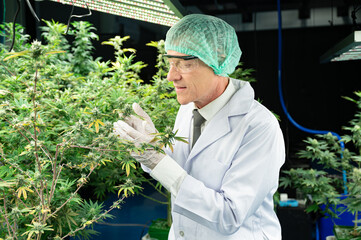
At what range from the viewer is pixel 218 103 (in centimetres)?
144

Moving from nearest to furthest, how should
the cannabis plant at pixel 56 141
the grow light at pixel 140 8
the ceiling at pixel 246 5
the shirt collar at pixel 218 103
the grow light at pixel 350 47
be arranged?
the cannabis plant at pixel 56 141, the shirt collar at pixel 218 103, the grow light at pixel 140 8, the grow light at pixel 350 47, the ceiling at pixel 246 5

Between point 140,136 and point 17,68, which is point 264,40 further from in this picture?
point 140,136

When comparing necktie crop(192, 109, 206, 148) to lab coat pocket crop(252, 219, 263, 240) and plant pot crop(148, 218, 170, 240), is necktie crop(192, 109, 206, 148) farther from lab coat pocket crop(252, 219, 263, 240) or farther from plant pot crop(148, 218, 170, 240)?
plant pot crop(148, 218, 170, 240)

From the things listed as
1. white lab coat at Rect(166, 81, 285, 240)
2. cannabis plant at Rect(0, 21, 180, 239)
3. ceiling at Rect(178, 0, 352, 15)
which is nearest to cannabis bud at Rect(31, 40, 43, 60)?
cannabis plant at Rect(0, 21, 180, 239)

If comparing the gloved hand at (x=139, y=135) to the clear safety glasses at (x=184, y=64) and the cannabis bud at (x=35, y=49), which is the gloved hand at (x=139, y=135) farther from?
the cannabis bud at (x=35, y=49)

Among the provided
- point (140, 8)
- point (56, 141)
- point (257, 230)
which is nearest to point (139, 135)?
point (257, 230)

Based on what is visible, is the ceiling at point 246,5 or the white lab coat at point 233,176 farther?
the ceiling at point 246,5

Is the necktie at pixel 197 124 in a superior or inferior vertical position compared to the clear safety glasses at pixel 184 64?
inferior

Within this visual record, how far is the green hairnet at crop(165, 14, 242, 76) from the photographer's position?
1.31 meters

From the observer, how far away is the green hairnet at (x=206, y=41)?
1.31m

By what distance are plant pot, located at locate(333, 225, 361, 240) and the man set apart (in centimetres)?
153

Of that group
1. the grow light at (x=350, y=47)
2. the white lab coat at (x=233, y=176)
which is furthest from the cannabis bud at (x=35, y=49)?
the grow light at (x=350, y=47)

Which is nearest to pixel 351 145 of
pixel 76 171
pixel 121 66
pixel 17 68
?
pixel 121 66

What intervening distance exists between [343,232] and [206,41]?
6.98 feet
